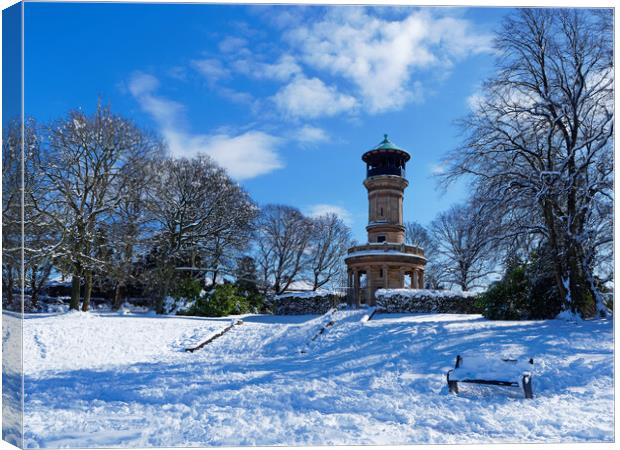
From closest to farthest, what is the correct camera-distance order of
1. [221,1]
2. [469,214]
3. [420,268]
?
[221,1] → [469,214] → [420,268]

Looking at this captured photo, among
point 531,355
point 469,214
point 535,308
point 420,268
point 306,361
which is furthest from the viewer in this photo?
point 420,268

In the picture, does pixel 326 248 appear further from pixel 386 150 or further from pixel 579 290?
pixel 579 290

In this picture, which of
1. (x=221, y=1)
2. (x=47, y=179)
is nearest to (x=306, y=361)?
(x=221, y=1)

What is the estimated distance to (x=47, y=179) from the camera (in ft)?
53.1

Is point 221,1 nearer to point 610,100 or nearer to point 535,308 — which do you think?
point 610,100

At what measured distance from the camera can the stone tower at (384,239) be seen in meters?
26.4

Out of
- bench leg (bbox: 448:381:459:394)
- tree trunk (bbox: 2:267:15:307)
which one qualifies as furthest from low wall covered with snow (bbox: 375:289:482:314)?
tree trunk (bbox: 2:267:15:307)

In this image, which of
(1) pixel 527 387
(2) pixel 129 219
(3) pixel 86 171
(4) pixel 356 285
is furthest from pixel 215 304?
(1) pixel 527 387

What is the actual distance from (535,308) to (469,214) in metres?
3.98

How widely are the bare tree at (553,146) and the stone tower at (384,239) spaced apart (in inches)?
480

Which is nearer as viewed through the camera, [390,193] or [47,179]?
[47,179]

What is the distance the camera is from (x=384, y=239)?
28719 mm

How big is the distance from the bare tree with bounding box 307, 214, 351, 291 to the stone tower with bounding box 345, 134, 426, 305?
8.50 m

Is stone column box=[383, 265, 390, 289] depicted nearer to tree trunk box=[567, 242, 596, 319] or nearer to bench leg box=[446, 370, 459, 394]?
tree trunk box=[567, 242, 596, 319]
